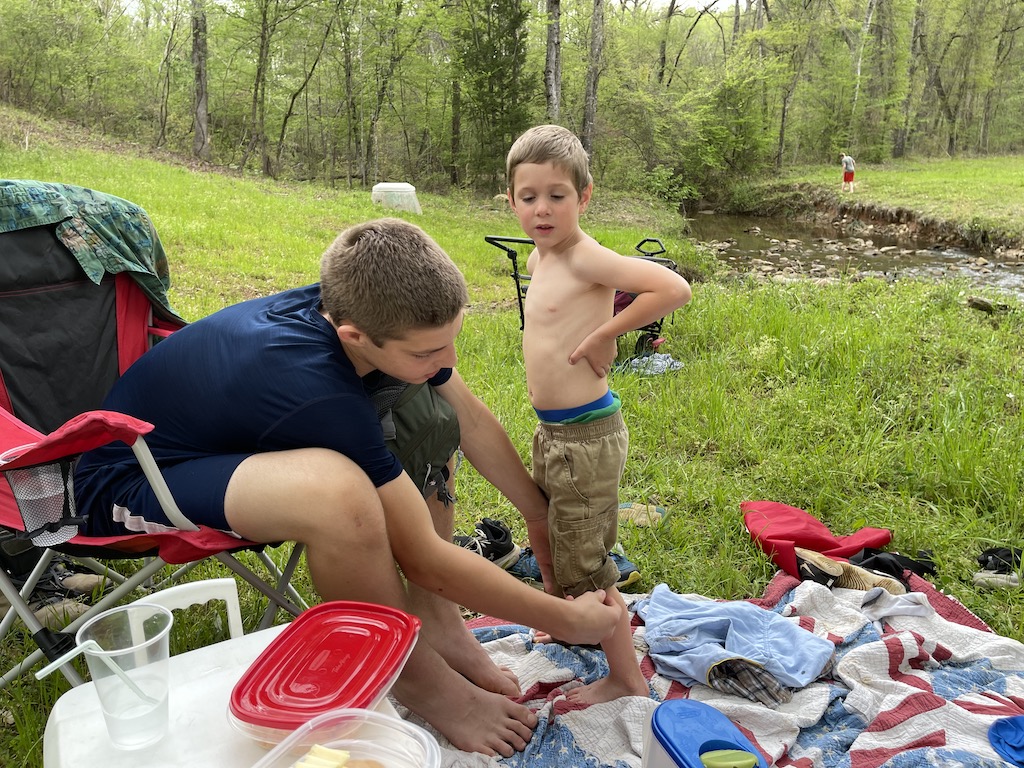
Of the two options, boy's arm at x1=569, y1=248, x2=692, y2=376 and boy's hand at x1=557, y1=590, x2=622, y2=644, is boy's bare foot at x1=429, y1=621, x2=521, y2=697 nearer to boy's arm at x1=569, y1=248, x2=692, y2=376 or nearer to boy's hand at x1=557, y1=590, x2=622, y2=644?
boy's hand at x1=557, y1=590, x2=622, y2=644

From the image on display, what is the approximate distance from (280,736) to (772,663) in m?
1.34

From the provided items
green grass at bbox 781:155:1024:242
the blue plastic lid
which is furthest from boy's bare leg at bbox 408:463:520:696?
green grass at bbox 781:155:1024:242

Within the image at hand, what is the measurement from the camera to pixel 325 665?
1.11 m

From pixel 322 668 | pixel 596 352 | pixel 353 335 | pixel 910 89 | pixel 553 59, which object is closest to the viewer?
pixel 322 668

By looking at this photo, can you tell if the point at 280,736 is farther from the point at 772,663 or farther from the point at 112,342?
the point at 112,342

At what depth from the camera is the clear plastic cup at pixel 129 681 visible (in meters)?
1.01

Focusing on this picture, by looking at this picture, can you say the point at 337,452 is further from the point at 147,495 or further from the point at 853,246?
the point at 853,246

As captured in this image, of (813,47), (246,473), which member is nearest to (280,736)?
(246,473)

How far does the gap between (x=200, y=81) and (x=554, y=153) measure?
15.6m

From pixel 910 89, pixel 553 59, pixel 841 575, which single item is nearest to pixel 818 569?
pixel 841 575

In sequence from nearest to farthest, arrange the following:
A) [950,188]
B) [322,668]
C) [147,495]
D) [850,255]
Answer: [322,668]
[147,495]
[850,255]
[950,188]

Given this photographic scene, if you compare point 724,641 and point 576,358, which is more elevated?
point 576,358

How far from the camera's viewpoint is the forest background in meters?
15.8

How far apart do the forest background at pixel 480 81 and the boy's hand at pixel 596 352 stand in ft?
39.3
